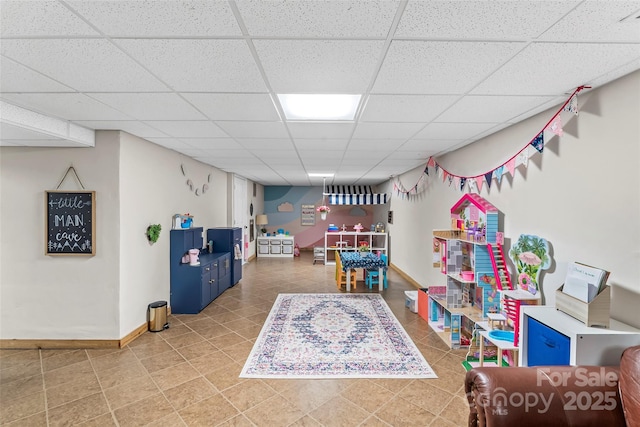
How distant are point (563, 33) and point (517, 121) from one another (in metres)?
1.53

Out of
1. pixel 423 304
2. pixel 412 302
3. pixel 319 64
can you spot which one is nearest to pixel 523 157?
pixel 319 64

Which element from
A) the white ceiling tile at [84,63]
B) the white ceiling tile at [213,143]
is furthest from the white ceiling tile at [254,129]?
the white ceiling tile at [84,63]

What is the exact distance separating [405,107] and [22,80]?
2.76 meters

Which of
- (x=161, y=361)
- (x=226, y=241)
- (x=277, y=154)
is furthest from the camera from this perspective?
(x=226, y=241)

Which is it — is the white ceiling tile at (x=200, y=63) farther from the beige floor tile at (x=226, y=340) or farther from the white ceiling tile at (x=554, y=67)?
the beige floor tile at (x=226, y=340)

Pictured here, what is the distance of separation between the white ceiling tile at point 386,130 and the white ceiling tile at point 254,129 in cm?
84

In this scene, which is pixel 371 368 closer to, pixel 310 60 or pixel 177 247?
pixel 310 60

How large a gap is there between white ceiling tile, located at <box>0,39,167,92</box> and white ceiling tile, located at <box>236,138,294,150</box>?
153 centimetres

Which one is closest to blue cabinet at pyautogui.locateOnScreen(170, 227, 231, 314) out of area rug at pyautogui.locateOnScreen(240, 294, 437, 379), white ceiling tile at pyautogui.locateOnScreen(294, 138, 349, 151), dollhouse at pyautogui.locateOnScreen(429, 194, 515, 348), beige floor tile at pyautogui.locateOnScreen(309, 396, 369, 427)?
area rug at pyautogui.locateOnScreen(240, 294, 437, 379)

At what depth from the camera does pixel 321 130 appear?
10.1 ft

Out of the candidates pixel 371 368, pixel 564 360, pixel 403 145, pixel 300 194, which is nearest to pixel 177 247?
pixel 371 368

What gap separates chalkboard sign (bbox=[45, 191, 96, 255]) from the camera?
3.21 meters

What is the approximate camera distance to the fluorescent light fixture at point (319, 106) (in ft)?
7.50

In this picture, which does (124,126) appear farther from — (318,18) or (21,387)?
(318,18)
